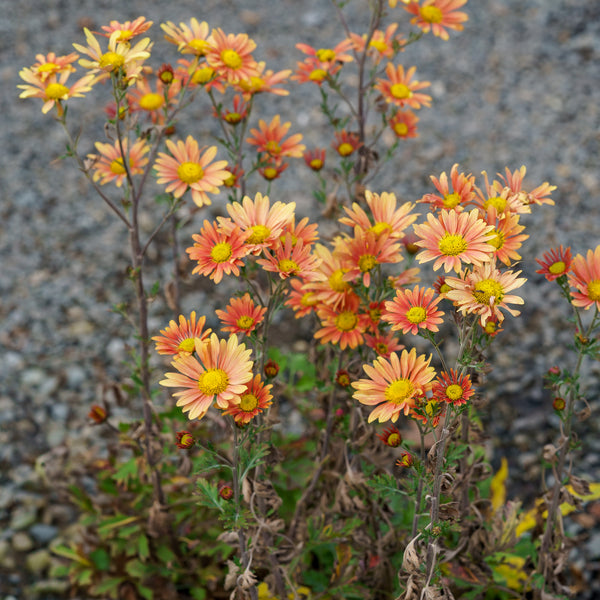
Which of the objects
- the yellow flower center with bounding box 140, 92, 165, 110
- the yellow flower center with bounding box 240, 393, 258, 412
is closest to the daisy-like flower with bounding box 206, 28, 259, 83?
the yellow flower center with bounding box 140, 92, 165, 110

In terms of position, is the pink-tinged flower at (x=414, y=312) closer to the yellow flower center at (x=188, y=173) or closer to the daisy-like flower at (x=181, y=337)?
the daisy-like flower at (x=181, y=337)

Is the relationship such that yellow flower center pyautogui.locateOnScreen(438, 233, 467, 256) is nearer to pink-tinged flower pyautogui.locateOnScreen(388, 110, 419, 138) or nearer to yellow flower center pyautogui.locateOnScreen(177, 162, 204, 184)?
yellow flower center pyautogui.locateOnScreen(177, 162, 204, 184)

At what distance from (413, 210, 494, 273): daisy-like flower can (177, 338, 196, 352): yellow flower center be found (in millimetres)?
546

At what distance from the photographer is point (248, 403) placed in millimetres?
1493

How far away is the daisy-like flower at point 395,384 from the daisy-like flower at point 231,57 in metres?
0.93

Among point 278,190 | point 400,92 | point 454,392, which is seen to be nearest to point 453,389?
point 454,392

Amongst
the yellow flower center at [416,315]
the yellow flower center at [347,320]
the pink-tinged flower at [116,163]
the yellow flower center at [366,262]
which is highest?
the pink-tinged flower at [116,163]

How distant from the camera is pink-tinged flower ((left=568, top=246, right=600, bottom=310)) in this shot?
1586 millimetres

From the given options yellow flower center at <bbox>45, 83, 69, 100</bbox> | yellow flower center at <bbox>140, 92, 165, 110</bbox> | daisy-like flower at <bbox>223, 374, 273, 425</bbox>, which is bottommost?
daisy-like flower at <bbox>223, 374, 273, 425</bbox>

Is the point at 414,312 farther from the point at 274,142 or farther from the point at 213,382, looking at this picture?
the point at 274,142

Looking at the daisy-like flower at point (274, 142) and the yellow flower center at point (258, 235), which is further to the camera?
the daisy-like flower at point (274, 142)

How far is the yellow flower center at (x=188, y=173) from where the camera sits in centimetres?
184

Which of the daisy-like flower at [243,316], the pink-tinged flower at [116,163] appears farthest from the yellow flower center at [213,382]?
the pink-tinged flower at [116,163]

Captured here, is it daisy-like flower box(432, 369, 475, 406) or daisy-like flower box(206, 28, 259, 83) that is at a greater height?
daisy-like flower box(206, 28, 259, 83)
